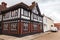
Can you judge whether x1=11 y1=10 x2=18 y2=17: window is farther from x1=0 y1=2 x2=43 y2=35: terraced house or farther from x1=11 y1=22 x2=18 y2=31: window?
x1=11 y1=22 x2=18 y2=31: window

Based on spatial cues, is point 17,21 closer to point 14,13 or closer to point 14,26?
point 14,26

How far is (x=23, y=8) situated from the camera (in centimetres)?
2203

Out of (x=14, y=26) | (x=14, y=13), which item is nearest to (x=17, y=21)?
(x=14, y=26)

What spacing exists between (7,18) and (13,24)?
10.8 feet

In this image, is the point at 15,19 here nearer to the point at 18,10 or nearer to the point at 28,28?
the point at 18,10

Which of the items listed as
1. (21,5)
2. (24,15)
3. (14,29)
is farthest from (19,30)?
(21,5)

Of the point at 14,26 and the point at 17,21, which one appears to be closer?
the point at 17,21

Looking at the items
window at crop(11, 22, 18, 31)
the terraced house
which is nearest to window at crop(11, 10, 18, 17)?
the terraced house

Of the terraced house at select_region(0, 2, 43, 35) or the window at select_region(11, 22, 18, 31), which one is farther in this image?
the window at select_region(11, 22, 18, 31)

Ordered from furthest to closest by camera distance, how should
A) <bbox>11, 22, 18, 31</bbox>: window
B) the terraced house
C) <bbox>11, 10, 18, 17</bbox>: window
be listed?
<bbox>11, 10, 18, 17</bbox>: window
<bbox>11, 22, 18, 31</bbox>: window
the terraced house

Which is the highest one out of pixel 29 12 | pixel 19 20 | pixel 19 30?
pixel 29 12

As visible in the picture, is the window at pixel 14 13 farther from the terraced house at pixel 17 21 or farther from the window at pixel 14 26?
the window at pixel 14 26

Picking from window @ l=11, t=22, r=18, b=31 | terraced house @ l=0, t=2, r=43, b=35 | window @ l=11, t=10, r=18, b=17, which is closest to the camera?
A: terraced house @ l=0, t=2, r=43, b=35

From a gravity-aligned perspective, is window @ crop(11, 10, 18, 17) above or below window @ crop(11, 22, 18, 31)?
above
